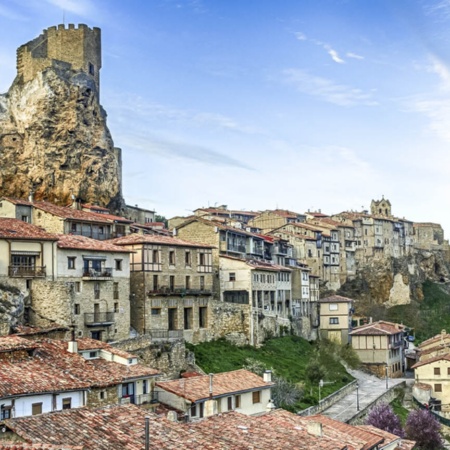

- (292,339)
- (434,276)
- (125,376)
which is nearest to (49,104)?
(292,339)

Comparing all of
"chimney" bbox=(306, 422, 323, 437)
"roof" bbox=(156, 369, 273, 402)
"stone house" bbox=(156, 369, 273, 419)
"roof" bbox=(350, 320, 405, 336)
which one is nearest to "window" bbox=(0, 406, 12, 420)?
"stone house" bbox=(156, 369, 273, 419)

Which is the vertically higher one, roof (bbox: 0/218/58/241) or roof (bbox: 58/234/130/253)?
roof (bbox: 0/218/58/241)

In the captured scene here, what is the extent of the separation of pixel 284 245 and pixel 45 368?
212 feet

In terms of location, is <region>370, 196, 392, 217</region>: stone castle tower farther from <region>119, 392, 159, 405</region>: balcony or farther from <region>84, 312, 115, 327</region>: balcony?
<region>119, 392, 159, 405</region>: balcony

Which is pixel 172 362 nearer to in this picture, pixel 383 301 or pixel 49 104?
pixel 49 104

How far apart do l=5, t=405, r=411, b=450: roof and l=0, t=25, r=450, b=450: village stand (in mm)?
76

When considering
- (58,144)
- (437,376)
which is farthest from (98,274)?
(58,144)

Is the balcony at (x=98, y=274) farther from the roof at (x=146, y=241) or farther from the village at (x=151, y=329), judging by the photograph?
the roof at (x=146, y=241)

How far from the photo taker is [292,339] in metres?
71.1

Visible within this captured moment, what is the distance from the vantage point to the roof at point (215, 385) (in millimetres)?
38562

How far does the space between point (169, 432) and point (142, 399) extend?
1341 centimetres

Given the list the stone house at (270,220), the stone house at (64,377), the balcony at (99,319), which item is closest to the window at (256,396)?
the stone house at (64,377)

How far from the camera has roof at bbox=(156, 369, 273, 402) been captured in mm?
38562

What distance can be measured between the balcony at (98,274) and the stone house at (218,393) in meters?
12.4
